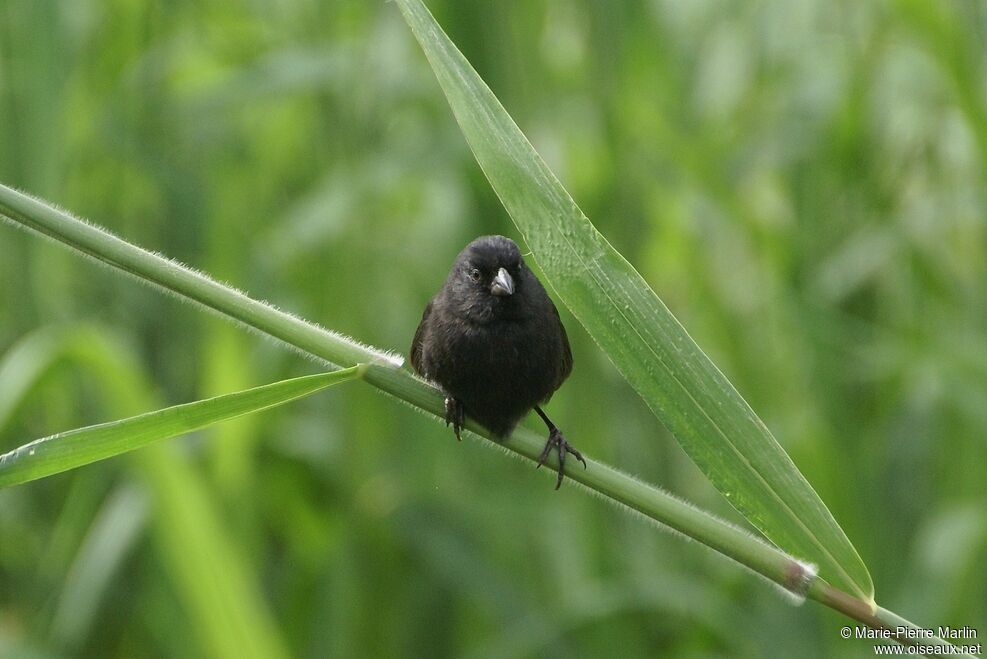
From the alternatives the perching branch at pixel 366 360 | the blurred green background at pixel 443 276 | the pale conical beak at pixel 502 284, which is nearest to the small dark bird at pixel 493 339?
the pale conical beak at pixel 502 284

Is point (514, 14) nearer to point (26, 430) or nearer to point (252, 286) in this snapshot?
point (252, 286)

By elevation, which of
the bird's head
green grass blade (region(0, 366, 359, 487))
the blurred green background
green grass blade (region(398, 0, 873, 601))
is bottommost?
the blurred green background

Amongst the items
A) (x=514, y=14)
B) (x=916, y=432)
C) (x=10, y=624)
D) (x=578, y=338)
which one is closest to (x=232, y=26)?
(x=514, y=14)

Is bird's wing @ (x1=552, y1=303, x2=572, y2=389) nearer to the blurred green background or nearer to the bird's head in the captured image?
the bird's head

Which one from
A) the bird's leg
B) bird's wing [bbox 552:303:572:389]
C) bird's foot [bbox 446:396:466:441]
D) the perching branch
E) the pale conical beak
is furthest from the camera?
bird's wing [bbox 552:303:572:389]

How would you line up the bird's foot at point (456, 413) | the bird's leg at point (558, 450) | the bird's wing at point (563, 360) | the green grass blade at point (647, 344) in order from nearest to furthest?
the green grass blade at point (647, 344) < the bird's leg at point (558, 450) < the bird's foot at point (456, 413) < the bird's wing at point (563, 360)

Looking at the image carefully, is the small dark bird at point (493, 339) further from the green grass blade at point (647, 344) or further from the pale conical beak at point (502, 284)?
the green grass blade at point (647, 344)

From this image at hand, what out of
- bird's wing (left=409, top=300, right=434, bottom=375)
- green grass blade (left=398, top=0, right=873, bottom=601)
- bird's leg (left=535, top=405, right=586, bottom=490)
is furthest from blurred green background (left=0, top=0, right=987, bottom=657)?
green grass blade (left=398, top=0, right=873, bottom=601)
